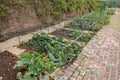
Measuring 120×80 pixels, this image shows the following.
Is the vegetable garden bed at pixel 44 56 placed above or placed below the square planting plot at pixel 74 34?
above

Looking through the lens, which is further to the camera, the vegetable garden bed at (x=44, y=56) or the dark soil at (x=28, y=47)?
the dark soil at (x=28, y=47)

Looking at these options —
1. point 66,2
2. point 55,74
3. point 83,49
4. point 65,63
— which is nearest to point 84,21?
point 66,2

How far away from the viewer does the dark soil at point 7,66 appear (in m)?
2.60

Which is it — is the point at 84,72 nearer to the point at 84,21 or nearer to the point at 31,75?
the point at 31,75

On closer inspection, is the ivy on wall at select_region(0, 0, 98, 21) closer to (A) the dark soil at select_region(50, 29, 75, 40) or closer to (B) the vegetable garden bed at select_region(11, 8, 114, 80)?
(A) the dark soil at select_region(50, 29, 75, 40)

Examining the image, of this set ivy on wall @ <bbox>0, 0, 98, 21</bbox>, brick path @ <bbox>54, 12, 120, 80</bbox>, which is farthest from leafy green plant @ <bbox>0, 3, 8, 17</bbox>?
brick path @ <bbox>54, 12, 120, 80</bbox>

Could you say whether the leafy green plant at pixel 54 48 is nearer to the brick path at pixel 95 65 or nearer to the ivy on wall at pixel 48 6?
the brick path at pixel 95 65

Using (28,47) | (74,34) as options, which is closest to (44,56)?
(28,47)

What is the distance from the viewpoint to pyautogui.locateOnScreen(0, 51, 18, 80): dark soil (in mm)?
2596

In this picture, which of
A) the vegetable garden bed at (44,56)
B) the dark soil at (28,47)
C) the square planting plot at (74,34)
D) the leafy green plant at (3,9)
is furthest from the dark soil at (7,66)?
the square planting plot at (74,34)

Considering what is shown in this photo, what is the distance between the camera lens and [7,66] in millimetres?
2889

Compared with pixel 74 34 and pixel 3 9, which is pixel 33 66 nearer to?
pixel 3 9

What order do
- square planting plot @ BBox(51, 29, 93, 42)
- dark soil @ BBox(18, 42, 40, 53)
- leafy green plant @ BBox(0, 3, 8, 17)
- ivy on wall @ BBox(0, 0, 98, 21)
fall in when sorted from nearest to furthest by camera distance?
1. dark soil @ BBox(18, 42, 40, 53)
2. leafy green plant @ BBox(0, 3, 8, 17)
3. ivy on wall @ BBox(0, 0, 98, 21)
4. square planting plot @ BBox(51, 29, 93, 42)

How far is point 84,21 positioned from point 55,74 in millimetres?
4519
